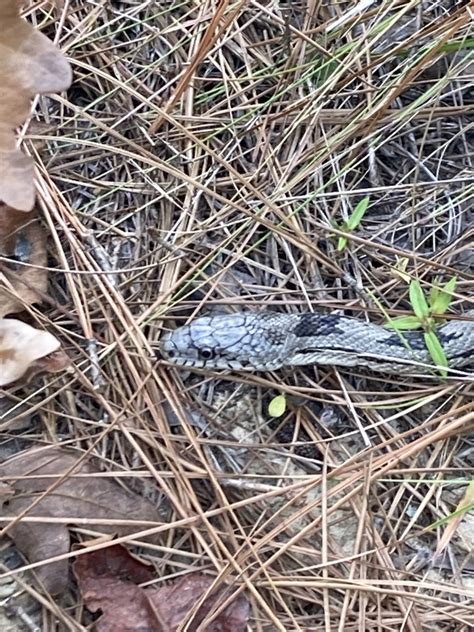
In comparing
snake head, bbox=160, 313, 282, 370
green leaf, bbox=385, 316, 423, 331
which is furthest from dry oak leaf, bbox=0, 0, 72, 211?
green leaf, bbox=385, 316, 423, 331

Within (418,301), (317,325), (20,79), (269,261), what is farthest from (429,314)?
(20,79)

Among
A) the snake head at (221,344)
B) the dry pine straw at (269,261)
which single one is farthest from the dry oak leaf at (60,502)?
the snake head at (221,344)

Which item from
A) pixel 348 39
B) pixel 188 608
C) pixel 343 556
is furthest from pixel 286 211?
pixel 188 608

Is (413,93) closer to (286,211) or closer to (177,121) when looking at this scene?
(286,211)

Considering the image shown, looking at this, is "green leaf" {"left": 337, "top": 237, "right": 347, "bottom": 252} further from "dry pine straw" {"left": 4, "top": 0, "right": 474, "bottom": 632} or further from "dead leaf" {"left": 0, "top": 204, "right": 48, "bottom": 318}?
"dead leaf" {"left": 0, "top": 204, "right": 48, "bottom": 318}

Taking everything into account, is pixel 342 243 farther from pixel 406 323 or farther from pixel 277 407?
pixel 277 407

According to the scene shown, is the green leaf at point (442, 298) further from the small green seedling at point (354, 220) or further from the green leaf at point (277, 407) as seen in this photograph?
the green leaf at point (277, 407)
